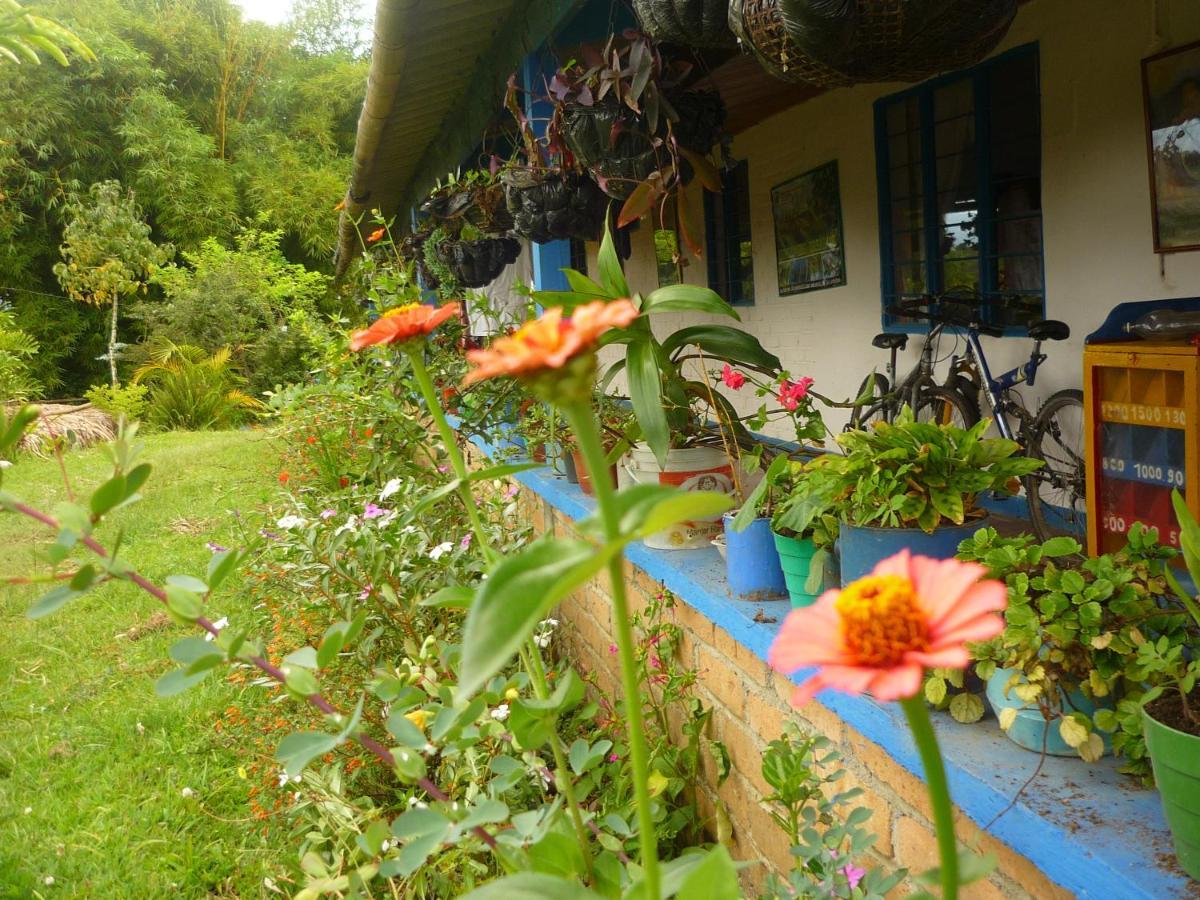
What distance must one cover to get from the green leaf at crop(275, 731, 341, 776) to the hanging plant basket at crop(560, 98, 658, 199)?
5.67 feet

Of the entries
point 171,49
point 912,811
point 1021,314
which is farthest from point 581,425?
point 171,49

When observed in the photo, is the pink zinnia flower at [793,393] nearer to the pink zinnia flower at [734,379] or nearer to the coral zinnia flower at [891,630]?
the pink zinnia flower at [734,379]

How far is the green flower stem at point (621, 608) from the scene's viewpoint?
44 cm

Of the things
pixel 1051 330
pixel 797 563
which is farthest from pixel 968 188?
pixel 797 563

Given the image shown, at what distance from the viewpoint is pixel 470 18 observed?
317 cm

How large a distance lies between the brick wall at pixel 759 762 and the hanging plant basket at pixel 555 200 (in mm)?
1098

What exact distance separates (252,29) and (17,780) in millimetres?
17056

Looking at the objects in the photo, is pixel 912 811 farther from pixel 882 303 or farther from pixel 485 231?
pixel 485 231

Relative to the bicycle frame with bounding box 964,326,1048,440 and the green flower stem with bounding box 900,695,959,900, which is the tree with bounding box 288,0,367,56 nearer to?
the bicycle frame with bounding box 964,326,1048,440

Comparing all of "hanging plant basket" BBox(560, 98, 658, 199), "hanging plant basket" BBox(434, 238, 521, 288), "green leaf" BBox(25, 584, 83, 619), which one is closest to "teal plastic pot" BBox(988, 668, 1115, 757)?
"green leaf" BBox(25, 584, 83, 619)

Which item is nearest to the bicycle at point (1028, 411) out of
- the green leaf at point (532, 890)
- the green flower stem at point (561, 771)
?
the green flower stem at point (561, 771)

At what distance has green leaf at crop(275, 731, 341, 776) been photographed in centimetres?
72

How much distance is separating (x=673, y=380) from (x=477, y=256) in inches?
118

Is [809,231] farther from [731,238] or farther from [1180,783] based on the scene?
[1180,783]
